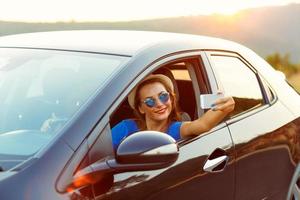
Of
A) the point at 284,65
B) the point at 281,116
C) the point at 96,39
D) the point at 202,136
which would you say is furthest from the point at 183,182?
the point at 284,65

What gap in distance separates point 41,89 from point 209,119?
2.90 ft

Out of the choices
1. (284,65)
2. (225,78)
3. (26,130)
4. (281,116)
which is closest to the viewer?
(26,130)

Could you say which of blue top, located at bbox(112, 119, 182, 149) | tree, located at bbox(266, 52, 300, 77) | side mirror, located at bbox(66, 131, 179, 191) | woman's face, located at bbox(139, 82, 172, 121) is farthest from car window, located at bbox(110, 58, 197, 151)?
tree, located at bbox(266, 52, 300, 77)

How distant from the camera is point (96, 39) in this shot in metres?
4.45

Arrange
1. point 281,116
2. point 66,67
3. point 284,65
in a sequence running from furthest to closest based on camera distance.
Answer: point 284,65
point 281,116
point 66,67

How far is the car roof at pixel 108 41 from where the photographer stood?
4.21 m

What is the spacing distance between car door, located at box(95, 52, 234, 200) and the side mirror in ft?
0.19

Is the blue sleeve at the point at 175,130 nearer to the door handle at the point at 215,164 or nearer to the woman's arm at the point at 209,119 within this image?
the woman's arm at the point at 209,119

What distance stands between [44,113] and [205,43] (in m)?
1.39

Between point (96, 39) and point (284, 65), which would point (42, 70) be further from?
point (284, 65)

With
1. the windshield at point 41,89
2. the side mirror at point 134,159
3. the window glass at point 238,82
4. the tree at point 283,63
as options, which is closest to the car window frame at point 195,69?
the window glass at point 238,82

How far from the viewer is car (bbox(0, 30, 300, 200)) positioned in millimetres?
3363

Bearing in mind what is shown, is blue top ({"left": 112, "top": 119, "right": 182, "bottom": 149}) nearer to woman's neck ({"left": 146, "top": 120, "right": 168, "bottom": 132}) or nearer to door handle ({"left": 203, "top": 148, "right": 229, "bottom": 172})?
woman's neck ({"left": 146, "top": 120, "right": 168, "bottom": 132})

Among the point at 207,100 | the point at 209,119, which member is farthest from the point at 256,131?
the point at 209,119
